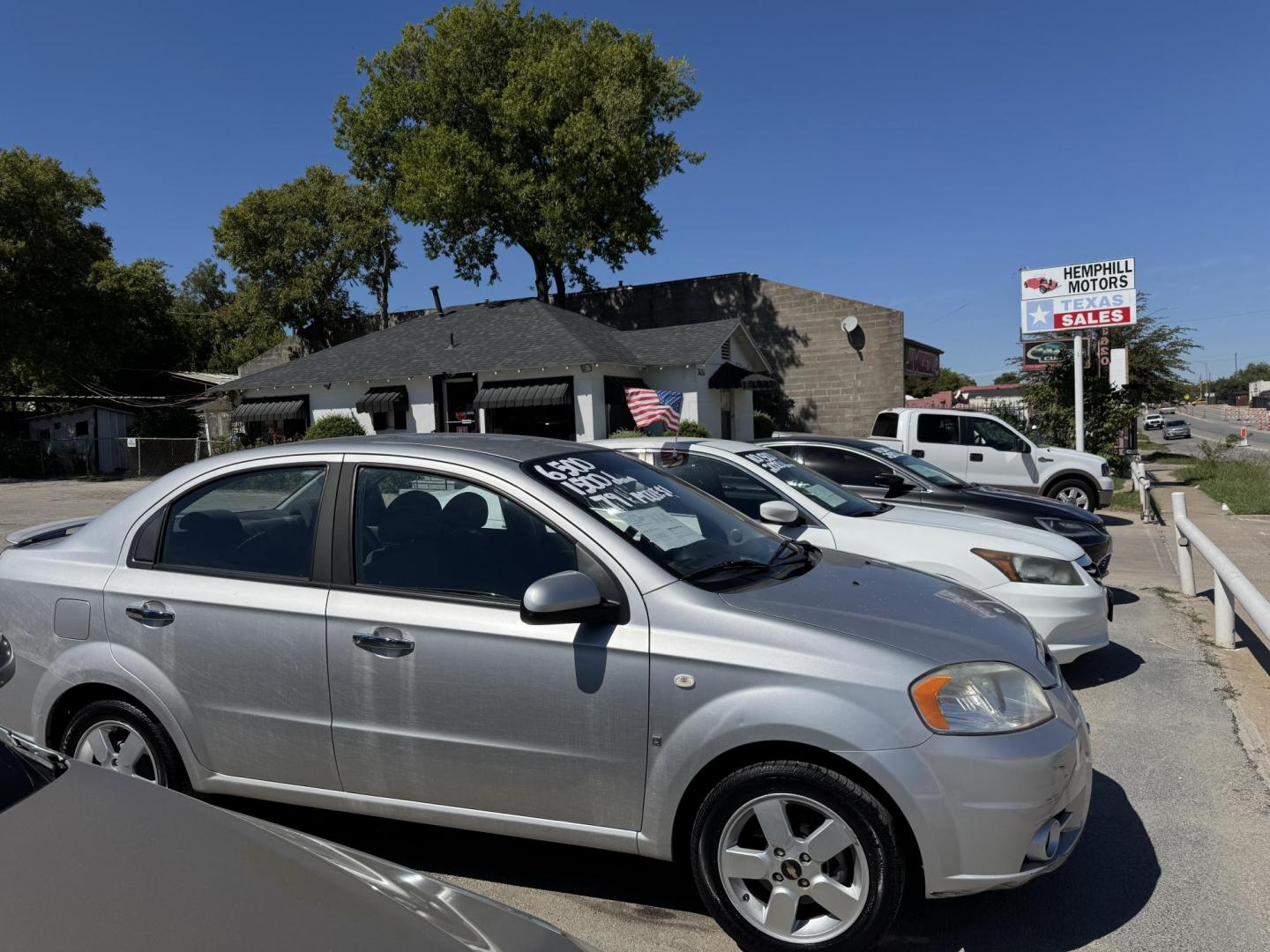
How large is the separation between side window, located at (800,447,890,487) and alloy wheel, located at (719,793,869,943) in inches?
257

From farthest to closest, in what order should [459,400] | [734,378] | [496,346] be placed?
[496,346] → [459,400] → [734,378]

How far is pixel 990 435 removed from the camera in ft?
49.2

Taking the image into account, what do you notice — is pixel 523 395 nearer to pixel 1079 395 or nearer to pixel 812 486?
pixel 1079 395

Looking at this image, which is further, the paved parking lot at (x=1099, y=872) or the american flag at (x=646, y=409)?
the american flag at (x=646, y=409)

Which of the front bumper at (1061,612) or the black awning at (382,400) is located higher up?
the black awning at (382,400)

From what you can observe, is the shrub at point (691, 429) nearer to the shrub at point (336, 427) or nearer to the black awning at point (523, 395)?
the black awning at point (523, 395)

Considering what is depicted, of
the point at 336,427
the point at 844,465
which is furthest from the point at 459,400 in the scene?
the point at 844,465

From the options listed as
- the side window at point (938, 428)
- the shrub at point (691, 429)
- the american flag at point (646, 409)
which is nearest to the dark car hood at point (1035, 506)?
the side window at point (938, 428)

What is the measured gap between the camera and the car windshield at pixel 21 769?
1.91m

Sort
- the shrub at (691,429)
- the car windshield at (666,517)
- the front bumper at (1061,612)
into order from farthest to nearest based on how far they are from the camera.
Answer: the shrub at (691,429) → the front bumper at (1061,612) → the car windshield at (666,517)

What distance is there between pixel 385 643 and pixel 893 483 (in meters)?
6.37

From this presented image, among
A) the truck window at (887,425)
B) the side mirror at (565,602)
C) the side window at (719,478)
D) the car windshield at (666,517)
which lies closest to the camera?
the side mirror at (565,602)

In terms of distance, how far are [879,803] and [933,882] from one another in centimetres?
29

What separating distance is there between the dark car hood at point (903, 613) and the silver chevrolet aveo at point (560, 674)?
0.02m
